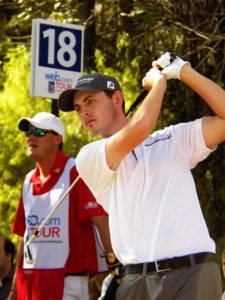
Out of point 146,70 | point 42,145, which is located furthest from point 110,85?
point 146,70

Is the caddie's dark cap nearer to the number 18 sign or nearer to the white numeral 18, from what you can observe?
the number 18 sign

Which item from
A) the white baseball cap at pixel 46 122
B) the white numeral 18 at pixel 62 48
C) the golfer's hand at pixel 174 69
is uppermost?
the white numeral 18 at pixel 62 48

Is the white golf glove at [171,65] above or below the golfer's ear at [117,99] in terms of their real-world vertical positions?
above

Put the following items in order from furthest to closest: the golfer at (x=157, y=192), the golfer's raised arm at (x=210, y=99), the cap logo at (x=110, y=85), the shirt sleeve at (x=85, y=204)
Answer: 1. the shirt sleeve at (x=85, y=204)
2. the cap logo at (x=110, y=85)
3. the golfer's raised arm at (x=210, y=99)
4. the golfer at (x=157, y=192)

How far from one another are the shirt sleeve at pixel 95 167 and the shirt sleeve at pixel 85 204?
1.45 meters

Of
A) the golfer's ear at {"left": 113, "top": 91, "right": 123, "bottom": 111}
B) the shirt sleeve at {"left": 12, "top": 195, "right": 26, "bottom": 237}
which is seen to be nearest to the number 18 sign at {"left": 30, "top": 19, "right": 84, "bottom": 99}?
the shirt sleeve at {"left": 12, "top": 195, "right": 26, "bottom": 237}

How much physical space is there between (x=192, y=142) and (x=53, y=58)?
9.71 ft

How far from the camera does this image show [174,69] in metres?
4.07

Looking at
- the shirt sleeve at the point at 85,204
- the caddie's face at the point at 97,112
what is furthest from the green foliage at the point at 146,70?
the caddie's face at the point at 97,112

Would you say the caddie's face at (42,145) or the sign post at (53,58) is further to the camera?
the sign post at (53,58)

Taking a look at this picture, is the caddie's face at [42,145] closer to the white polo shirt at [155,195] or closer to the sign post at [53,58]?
the sign post at [53,58]

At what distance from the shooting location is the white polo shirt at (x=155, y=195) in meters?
3.86

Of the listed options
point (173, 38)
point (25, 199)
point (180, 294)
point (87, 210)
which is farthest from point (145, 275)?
point (173, 38)

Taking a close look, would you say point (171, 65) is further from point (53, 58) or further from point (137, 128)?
point (53, 58)
